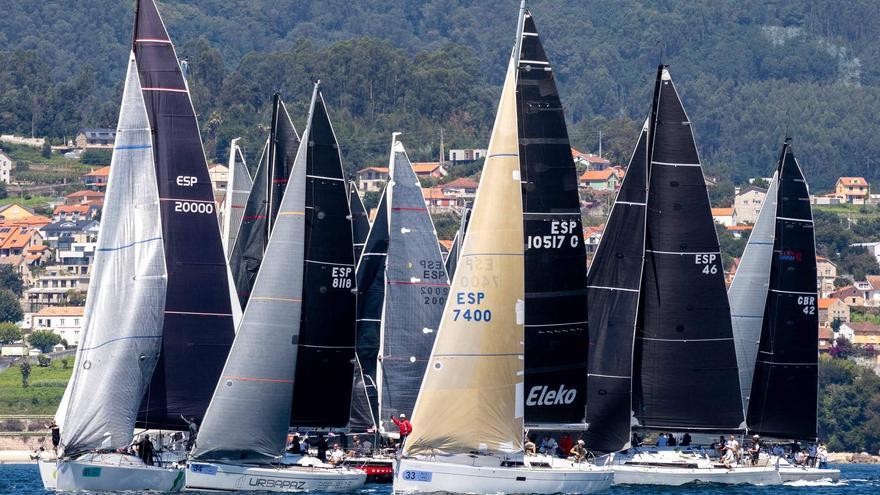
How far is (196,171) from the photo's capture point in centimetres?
3541

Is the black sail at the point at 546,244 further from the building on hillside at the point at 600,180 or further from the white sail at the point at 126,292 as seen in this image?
the building on hillside at the point at 600,180

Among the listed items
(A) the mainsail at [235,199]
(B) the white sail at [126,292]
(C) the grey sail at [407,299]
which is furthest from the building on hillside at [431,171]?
(B) the white sail at [126,292]

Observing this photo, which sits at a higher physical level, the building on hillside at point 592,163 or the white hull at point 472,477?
the building on hillside at point 592,163

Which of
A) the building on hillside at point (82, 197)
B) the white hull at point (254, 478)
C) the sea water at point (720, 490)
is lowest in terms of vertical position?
the sea water at point (720, 490)

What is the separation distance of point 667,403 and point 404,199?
21.8 feet

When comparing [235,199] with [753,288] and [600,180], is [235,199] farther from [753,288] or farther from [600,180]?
[600,180]

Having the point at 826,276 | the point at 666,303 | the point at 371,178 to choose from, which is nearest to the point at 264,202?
the point at 666,303

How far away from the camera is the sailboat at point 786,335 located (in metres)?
41.5

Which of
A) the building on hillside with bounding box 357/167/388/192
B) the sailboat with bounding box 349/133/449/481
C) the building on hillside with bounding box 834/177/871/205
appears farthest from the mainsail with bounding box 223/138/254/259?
the building on hillside with bounding box 834/177/871/205

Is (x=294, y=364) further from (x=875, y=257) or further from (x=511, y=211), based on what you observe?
(x=875, y=257)

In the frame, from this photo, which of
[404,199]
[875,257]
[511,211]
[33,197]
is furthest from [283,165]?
[33,197]

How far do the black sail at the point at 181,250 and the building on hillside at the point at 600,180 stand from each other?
460ft

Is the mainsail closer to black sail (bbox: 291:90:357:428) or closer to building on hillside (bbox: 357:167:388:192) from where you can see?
black sail (bbox: 291:90:357:428)

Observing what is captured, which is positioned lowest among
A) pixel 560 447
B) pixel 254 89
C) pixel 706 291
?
pixel 560 447
